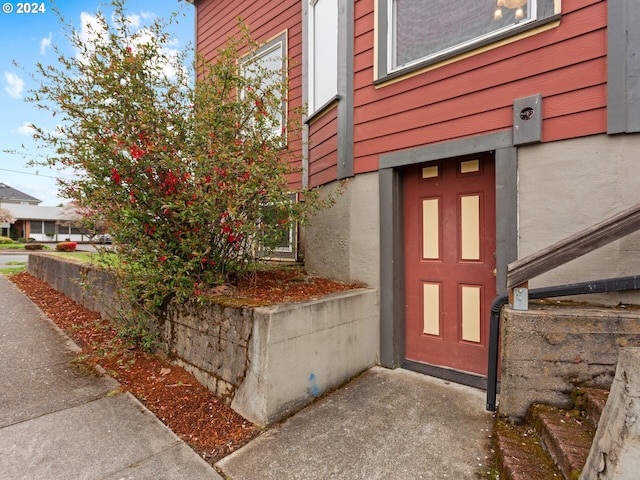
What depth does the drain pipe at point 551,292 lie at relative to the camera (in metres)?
2.15

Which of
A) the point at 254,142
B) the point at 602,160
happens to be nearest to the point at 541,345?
the point at 602,160

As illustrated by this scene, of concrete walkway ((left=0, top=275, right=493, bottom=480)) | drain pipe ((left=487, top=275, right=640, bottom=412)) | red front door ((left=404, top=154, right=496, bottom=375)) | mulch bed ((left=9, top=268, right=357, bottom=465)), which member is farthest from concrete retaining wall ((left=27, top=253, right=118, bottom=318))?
drain pipe ((left=487, top=275, right=640, bottom=412))

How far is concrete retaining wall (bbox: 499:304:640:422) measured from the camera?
2.21m

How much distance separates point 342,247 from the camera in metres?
4.06

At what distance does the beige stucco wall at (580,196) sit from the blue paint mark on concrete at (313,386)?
198 centimetres

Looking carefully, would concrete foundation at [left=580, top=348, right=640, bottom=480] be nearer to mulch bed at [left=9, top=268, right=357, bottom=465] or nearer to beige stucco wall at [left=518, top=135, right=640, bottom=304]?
beige stucco wall at [left=518, top=135, right=640, bottom=304]

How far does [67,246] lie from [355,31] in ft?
61.8

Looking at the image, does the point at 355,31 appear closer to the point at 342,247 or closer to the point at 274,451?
the point at 342,247

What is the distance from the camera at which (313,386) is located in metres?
3.00

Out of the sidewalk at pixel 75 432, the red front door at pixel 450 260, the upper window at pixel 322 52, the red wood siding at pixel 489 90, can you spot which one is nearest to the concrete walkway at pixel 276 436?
the sidewalk at pixel 75 432

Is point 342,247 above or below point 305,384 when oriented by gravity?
above

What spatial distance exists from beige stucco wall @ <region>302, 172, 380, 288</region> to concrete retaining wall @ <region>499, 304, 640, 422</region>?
1539mm

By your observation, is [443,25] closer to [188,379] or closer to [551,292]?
[551,292]

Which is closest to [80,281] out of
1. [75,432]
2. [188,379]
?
[188,379]
